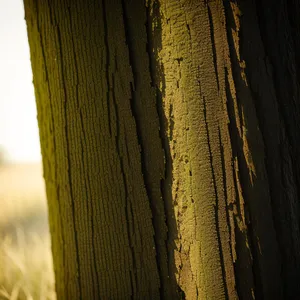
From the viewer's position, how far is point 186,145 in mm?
1021

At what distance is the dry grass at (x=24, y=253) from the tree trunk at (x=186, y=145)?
78 centimetres

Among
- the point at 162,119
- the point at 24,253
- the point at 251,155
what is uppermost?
the point at 162,119

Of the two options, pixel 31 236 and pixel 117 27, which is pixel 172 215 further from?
pixel 31 236

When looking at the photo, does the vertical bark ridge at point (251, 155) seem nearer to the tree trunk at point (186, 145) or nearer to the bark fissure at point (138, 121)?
the tree trunk at point (186, 145)

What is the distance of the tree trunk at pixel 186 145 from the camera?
1005 millimetres

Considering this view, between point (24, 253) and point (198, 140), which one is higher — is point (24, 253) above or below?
below

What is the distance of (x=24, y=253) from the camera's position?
7.86 ft

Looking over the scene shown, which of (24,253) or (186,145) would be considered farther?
(24,253)

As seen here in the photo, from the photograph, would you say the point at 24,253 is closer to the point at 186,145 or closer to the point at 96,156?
the point at 96,156

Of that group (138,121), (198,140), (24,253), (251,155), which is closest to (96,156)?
(138,121)

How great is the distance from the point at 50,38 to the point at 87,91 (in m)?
0.20

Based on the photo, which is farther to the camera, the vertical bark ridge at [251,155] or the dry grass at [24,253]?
the dry grass at [24,253]

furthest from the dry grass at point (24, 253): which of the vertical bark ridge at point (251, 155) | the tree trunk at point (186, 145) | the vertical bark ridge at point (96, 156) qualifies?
the vertical bark ridge at point (251, 155)

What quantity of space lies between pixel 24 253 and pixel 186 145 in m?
1.73
